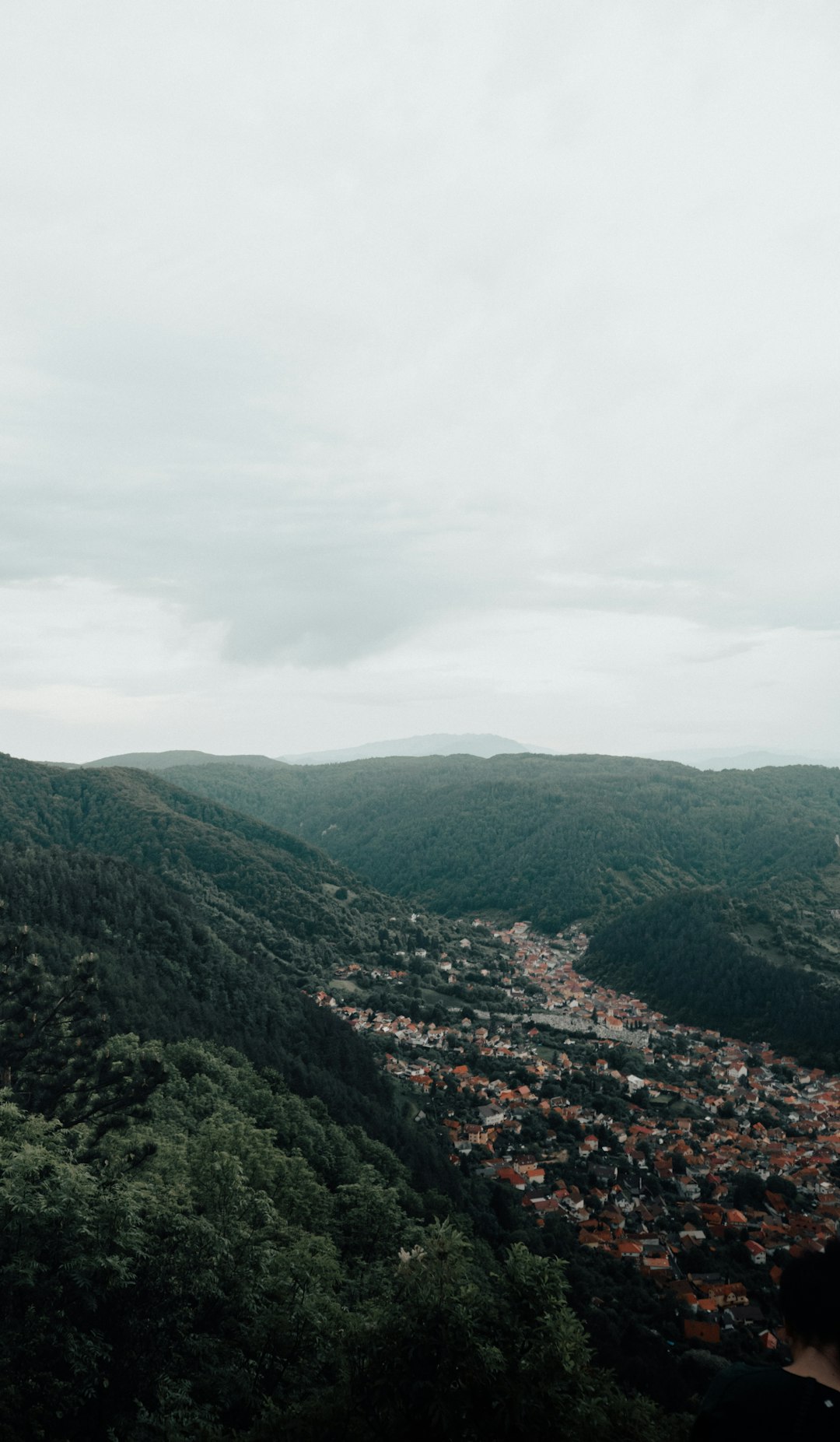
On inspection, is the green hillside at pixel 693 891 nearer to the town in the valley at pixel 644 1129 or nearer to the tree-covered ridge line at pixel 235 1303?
the town in the valley at pixel 644 1129

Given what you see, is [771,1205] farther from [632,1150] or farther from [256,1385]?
[256,1385]

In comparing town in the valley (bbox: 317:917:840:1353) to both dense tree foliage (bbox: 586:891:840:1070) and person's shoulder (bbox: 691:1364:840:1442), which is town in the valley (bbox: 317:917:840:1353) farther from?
person's shoulder (bbox: 691:1364:840:1442)

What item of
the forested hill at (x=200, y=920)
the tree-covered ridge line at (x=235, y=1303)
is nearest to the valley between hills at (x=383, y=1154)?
the tree-covered ridge line at (x=235, y=1303)

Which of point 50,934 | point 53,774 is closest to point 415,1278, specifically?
point 50,934

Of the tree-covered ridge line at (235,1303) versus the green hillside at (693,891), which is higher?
the tree-covered ridge line at (235,1303)

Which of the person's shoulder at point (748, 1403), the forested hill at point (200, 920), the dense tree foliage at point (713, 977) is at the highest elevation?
the person's shoulder at point (748, 1403)

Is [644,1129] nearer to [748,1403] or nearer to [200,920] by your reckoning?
[200,920]

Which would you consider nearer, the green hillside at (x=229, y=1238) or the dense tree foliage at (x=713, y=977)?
the green hillside at (x=229, y=1238)
